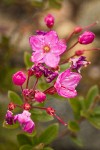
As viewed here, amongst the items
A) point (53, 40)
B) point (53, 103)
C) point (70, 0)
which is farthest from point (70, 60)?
point (70, 0)

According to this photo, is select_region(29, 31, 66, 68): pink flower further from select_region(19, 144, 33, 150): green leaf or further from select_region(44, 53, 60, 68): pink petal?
select_region(19, 144, 33, 150): green leaf

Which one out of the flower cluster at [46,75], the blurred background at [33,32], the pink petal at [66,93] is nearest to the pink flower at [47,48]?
the flower cluster at [46,75]

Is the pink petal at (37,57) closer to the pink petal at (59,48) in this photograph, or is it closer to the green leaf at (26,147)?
the pink petal at (59,48)

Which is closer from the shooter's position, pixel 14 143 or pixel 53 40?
pixel 53 40

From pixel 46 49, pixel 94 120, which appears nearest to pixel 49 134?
pixel 94 120

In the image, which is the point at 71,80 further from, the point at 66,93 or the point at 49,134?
the point at 49,134

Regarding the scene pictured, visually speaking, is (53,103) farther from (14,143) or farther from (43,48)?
(43,48)
